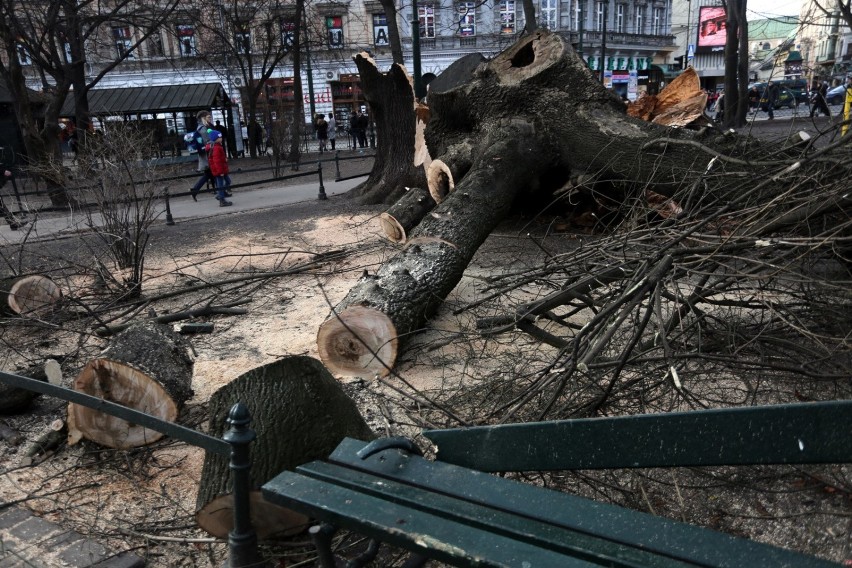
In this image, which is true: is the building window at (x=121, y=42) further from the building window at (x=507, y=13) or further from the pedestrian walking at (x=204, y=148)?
the building window at (x=507, y=13)

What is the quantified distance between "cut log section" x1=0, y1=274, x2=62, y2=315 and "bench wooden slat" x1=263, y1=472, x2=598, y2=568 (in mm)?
5124

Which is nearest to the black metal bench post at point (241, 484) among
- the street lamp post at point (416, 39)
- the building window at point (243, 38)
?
the street lamp post at point (416, 39)

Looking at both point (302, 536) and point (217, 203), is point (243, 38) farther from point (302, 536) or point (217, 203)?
point (302, 536)

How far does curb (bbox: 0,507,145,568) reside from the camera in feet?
9.18

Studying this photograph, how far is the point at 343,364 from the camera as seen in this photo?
4551mm

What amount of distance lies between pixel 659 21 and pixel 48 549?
54124 millimetres

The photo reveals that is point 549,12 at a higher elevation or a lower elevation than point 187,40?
higher

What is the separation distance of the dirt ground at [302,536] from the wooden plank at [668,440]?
724 mm

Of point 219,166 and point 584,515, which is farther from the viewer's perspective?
point 219,166

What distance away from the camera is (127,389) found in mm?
3838

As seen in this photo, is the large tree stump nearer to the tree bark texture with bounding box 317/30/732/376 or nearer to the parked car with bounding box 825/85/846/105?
the tree bark texture with bounding box 317/30/732/376

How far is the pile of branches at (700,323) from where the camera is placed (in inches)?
115

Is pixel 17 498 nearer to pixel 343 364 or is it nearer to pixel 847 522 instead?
pixel 343 364

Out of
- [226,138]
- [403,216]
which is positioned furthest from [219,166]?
[226,138]
